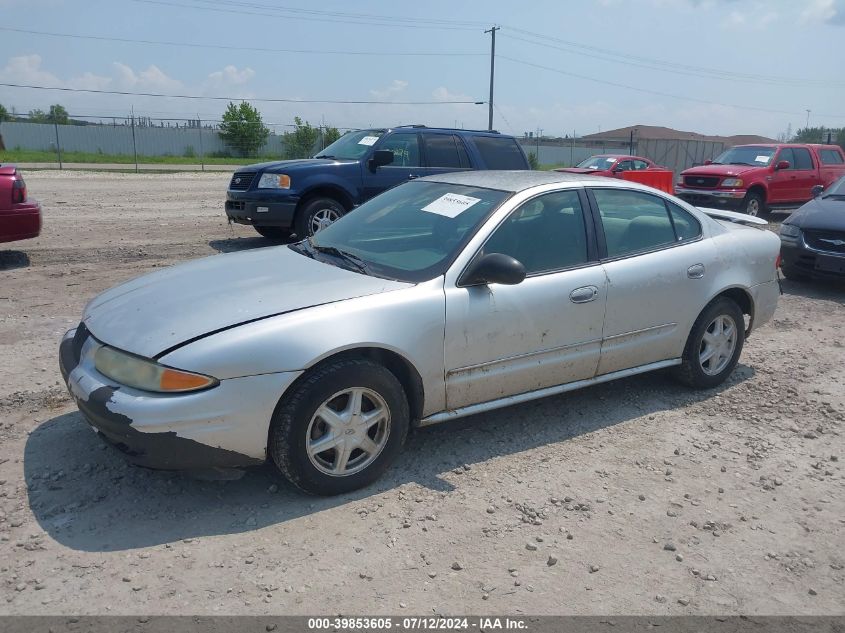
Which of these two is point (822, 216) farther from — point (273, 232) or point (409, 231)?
point (273, 232)

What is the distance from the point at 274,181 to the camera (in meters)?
9.91

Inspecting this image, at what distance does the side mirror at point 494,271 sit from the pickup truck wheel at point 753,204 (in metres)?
13.9

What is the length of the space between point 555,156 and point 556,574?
150 ft

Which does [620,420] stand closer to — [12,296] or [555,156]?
[12,296]

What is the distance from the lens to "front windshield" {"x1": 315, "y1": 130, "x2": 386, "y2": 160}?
10523 millimetres

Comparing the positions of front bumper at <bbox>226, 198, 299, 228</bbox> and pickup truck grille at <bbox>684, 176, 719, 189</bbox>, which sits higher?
pickup truck grille at <bbox>684, 176, 719, 189</bbox>

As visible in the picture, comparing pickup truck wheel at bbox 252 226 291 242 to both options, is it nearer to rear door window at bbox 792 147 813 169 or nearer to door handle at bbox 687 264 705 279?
door handle at bbox 687 264 705 279

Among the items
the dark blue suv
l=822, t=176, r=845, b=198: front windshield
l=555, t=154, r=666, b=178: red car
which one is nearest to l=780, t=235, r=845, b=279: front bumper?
l=822, t=176, r=845, b=198: front windshield

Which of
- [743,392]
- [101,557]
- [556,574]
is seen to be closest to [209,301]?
[101,557]

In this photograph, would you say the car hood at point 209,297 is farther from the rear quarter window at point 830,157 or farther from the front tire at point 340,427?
the rear quarter window at point 830,157

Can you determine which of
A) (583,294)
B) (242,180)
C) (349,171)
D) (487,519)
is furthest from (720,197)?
(487,519)

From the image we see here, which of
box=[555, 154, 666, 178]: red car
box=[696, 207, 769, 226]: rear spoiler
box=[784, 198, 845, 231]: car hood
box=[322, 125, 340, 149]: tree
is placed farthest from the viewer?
box=[322, 125, 340, 149]: tree

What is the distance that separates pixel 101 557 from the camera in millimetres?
3092

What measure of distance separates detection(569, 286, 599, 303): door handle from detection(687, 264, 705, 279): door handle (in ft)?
2.92
